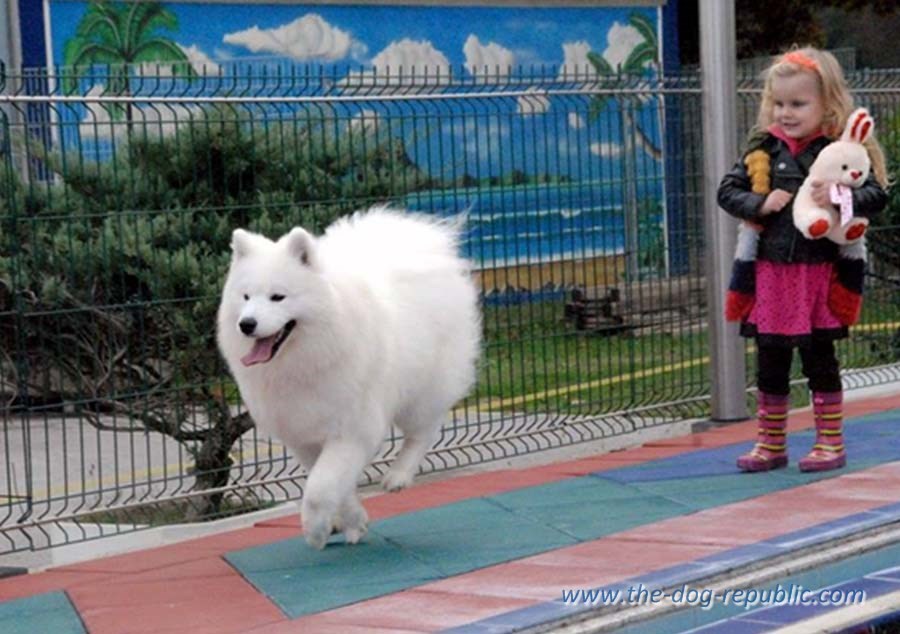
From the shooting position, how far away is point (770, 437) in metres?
9.70

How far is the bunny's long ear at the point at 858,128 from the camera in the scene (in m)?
9.11

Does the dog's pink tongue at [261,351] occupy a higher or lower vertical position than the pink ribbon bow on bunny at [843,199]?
lower

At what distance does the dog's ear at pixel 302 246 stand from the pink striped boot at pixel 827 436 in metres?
3.11

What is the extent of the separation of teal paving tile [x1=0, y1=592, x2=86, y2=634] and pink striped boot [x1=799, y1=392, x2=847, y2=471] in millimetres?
3884

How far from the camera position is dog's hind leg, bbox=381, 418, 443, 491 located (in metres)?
8.40

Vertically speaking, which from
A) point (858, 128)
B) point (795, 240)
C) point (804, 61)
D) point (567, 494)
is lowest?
point (567, 494)

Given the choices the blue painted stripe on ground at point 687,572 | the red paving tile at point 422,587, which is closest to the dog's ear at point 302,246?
the red paving tile at point 422,587

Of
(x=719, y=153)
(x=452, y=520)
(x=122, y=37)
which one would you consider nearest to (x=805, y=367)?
(x=452, y=520)

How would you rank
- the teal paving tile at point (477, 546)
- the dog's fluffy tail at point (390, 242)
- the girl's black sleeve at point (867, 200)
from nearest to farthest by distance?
1. the teal paving tile at point (477, 546)
2. the dog's fluffy tail at point (390, 242)
3. the girl's black sleeve at point (867, 200)

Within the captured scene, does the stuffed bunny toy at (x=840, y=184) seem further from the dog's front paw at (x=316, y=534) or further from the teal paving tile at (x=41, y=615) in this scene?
the teal paving tile at (x=41, y=615)

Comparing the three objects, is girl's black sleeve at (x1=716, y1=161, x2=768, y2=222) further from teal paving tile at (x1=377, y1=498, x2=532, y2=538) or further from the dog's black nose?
the dog's black nose

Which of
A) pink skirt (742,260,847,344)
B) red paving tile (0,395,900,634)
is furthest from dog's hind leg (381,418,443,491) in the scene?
pink skirt (742,260,847,344)

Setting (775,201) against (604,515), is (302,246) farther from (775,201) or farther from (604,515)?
(775,201)

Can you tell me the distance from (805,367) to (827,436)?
0.37 m
